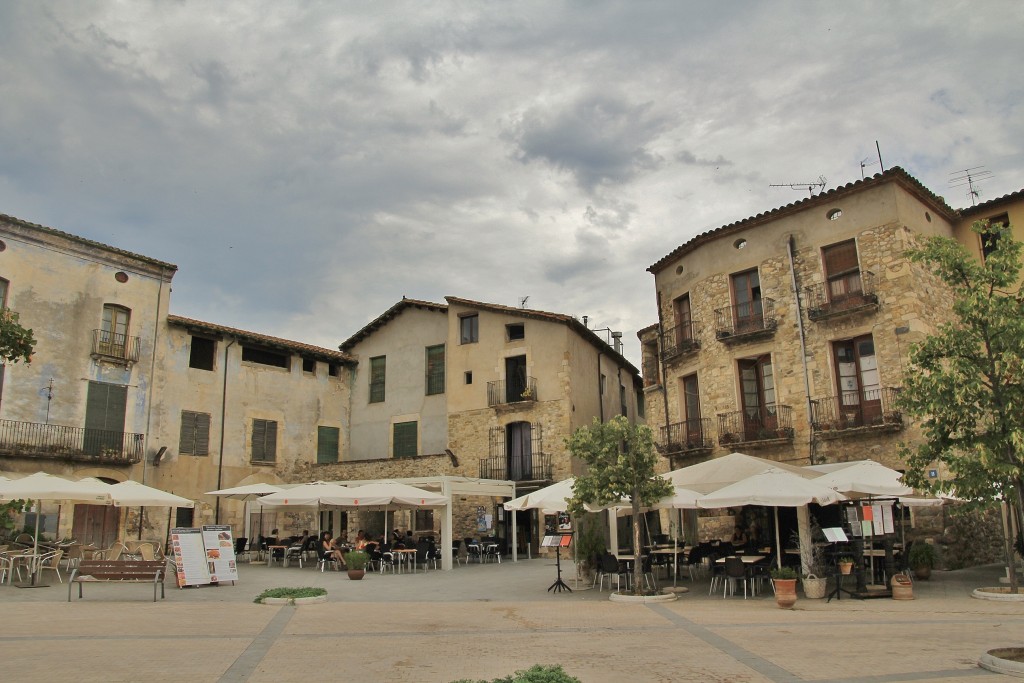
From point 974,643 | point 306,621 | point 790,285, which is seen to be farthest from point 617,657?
point 790,285

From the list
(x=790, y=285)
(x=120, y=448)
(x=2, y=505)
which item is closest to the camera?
(x=2, y=505)

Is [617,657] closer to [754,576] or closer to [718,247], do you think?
[754,576]

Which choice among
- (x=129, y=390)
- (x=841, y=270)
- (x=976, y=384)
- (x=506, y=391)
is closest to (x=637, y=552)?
(x=976, y=384)

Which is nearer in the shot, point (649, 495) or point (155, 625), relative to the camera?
point (155, 625)

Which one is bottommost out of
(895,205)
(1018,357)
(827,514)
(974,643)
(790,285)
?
(974,643)

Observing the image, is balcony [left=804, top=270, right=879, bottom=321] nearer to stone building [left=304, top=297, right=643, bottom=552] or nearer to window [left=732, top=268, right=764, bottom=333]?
window [left=732, top=268, right=764, bottom=333]

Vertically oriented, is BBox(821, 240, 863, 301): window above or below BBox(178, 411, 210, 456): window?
above

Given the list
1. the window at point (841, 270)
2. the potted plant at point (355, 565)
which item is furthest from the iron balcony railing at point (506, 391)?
the window at point (841, 270)

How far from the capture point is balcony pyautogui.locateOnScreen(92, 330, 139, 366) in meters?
24.4

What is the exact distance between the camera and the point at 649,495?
14.0 meters

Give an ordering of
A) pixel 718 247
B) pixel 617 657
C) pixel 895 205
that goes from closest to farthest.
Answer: pixel 617 657 < pixel 895 205 < pixel 718 247

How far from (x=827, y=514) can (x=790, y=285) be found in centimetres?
609

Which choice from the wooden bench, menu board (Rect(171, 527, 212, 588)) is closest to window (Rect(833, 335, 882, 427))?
menu board (Rect(171, 527, 212, 588))

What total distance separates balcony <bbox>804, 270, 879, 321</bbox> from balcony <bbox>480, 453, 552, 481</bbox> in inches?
417
